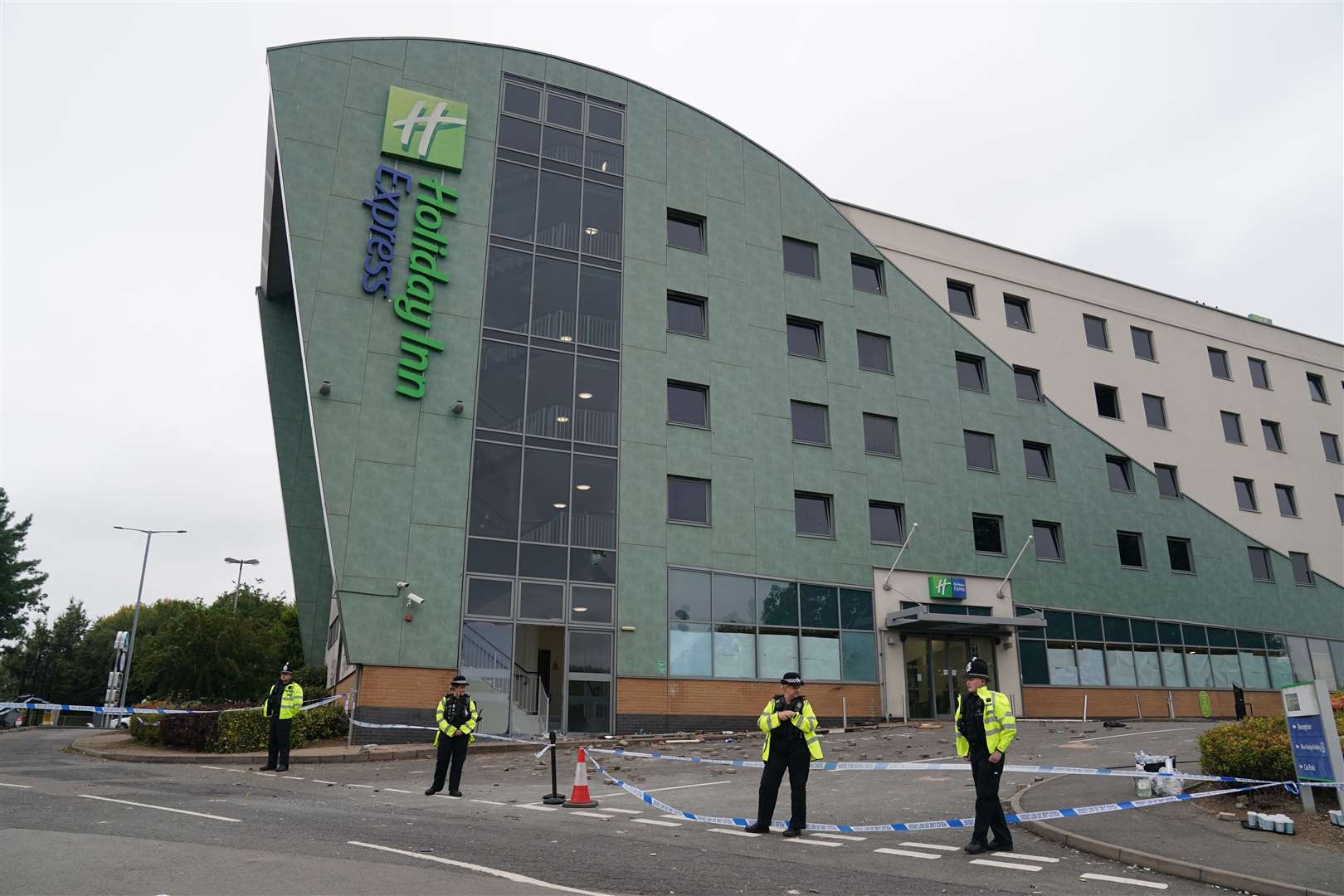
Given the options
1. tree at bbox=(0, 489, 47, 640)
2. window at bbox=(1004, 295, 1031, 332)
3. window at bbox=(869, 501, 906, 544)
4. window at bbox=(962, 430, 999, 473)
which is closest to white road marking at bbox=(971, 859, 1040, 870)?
window at bbox=(869, 501, 906, 544)

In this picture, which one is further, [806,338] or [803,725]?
[806,338]

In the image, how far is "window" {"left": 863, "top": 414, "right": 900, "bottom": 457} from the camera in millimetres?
31875

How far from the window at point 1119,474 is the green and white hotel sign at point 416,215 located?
2535cm

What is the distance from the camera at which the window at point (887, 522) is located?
31016 millimetres

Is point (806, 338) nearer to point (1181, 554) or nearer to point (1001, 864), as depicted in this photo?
point (1181, 554)

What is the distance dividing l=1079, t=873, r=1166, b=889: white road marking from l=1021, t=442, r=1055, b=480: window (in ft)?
91.0

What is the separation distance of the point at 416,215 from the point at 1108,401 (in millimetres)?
27124

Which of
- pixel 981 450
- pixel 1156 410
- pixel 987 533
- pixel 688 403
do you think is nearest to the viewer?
pixel 688 403

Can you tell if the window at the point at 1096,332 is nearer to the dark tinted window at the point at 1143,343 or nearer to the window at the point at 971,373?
the dark tinted window at the point at 1143,343

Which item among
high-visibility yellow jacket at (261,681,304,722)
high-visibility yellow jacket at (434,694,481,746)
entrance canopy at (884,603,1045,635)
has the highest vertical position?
entrance canopy at (884,603,1045,635)

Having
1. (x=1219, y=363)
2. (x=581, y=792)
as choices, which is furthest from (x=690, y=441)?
(x=1219, y=363)

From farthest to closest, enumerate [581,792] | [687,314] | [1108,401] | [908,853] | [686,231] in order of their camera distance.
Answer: [1108,401] < [686,231] < [687,314] < [581,792] < [908,853]

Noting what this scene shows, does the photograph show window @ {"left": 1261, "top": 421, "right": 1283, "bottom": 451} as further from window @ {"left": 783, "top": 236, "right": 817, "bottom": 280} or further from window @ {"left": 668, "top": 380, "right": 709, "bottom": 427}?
window @ {"left": 668, "top": 380, "right": 709, "bottom": 427}

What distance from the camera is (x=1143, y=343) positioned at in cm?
3959
